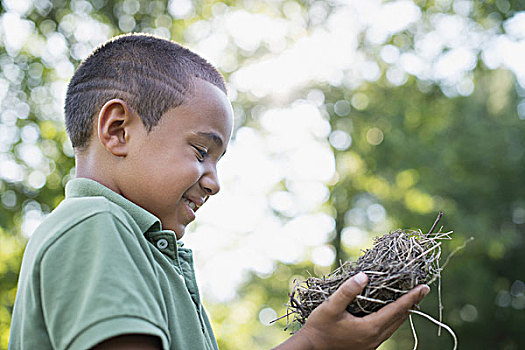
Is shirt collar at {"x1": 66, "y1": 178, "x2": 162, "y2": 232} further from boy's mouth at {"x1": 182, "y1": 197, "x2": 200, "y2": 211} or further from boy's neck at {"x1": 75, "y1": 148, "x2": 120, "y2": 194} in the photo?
boy's mouth at {"x1": 182, "y1": 197, "x2": 200, "y2": 211}

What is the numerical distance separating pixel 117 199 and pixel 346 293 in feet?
2.52

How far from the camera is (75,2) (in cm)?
975

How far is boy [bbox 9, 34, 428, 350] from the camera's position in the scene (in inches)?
47.7

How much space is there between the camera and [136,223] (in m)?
1.56

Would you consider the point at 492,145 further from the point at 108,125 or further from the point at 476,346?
the point at 108,125

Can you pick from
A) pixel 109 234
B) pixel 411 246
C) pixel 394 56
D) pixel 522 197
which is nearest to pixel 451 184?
pixel 394 56

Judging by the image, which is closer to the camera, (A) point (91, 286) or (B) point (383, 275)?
(A) point (91, 286)

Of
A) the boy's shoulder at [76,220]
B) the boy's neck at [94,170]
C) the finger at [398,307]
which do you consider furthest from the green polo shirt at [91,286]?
the finger at [398,307]

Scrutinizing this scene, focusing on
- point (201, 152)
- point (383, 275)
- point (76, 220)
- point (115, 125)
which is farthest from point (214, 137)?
point (383, 275)

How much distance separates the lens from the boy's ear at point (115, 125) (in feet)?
5.57

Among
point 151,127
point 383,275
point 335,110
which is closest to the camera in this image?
point 151,127

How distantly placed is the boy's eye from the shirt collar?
0.25 m

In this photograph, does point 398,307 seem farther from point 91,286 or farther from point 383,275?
point 91,286

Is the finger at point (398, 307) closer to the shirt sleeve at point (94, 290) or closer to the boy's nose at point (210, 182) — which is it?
the boy's nose at point (210, 182)
